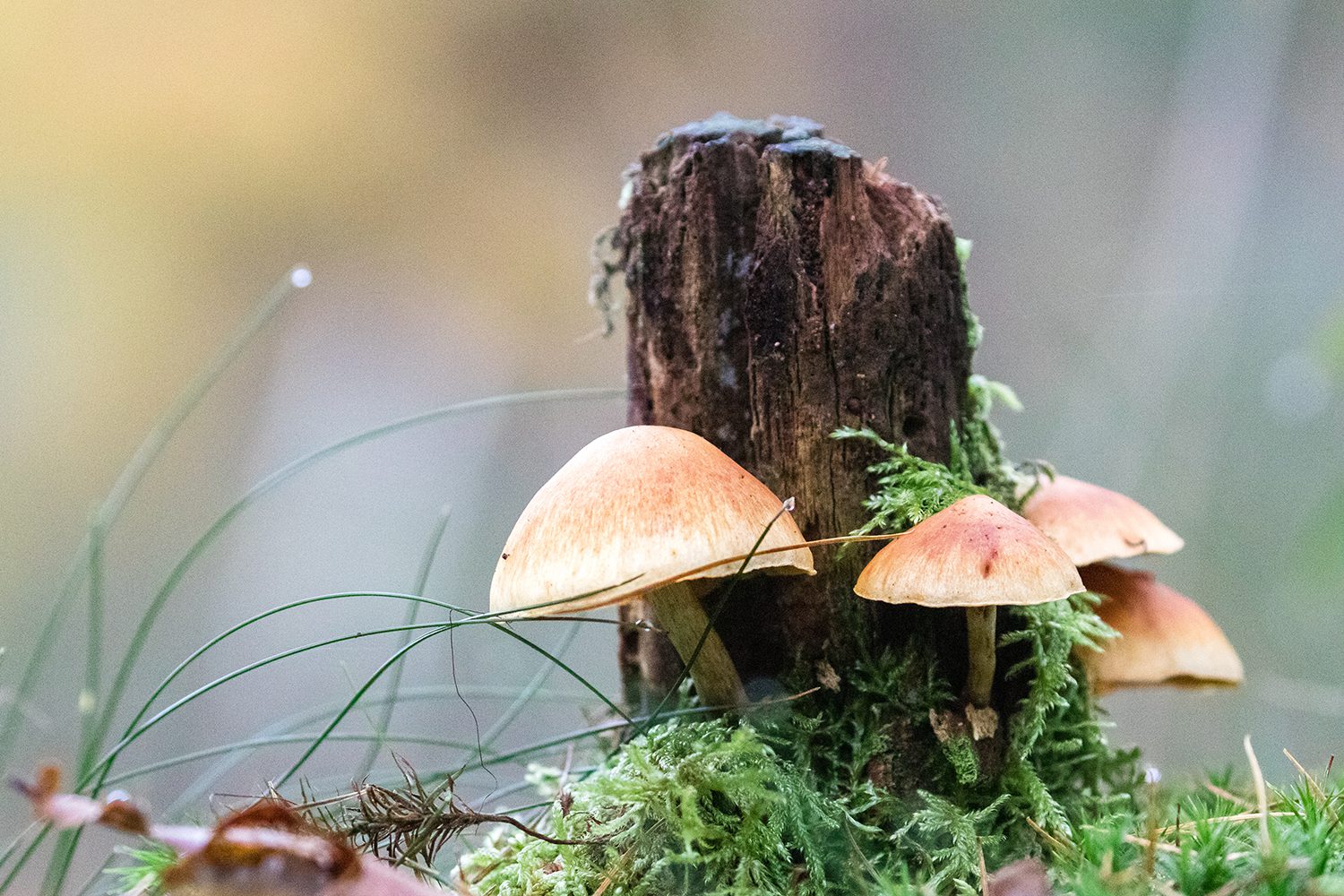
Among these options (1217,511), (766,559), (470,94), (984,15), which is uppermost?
(984,15)

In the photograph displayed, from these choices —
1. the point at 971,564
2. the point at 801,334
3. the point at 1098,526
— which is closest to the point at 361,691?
the point at 971,564

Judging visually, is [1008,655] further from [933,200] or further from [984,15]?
[984,15]

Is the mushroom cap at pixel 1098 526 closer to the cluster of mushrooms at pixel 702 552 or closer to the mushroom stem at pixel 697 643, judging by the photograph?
the cluster of mushrooms at pixel 702 552

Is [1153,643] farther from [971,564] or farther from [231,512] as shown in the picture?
[231,512]

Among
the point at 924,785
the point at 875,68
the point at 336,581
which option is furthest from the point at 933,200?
the point at 336,581

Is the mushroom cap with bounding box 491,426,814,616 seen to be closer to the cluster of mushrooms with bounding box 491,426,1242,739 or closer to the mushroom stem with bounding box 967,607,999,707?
the cluster of mushrooms with bounding box 491,426,1242,739

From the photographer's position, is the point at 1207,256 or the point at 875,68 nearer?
the point at 1207,256

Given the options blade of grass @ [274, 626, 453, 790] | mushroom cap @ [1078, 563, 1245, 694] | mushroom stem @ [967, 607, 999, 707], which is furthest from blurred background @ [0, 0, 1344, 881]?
mushroom stem @ [967, 607, 999, 707]

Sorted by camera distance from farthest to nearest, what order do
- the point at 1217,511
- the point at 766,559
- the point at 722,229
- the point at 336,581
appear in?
1. the point at 336,581
2. the point at 1217,511
3. the point at 722,229
4. the point at 766,559
